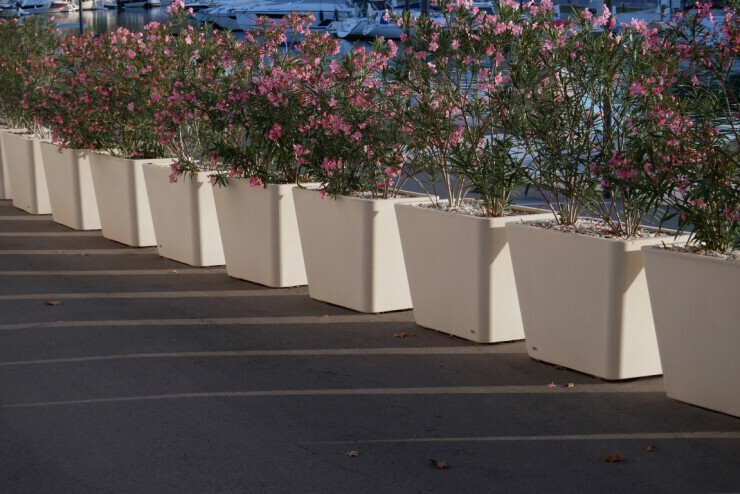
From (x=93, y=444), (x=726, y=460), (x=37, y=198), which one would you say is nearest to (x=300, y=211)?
(x=93, y=444)

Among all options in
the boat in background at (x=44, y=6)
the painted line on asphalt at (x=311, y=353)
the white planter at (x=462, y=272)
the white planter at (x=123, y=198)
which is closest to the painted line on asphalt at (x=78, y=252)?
the white planter at (x=123, y=198)

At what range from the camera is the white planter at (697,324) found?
498cm

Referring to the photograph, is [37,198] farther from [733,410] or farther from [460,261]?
[733,410]

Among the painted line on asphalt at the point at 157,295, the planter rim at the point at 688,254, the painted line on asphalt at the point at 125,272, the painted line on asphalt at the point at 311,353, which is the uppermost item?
the planter rim at the point at 688,254

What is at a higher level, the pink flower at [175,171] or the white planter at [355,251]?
the pink flower at [175,171]

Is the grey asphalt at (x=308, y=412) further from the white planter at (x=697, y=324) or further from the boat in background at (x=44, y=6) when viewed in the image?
the boat in background at (x=44, y=6)

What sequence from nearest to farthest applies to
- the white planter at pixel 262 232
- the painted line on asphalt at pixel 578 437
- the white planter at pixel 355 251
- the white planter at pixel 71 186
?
1. the painted line on asphalt at pixel 578 437
2. the white planter at pixel 355 251
3. the white planter at pixel 262 232
4. the white planter at pixel 71 186

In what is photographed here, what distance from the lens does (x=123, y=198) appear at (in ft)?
32.6

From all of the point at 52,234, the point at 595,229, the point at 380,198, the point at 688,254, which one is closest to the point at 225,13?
the point at 52,234

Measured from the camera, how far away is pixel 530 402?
17.8ft

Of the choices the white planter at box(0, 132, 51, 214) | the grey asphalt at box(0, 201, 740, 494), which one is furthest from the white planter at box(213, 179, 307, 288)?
the white planter at box(0, 132, 51, 214)

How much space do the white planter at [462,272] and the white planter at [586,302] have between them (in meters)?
0.21

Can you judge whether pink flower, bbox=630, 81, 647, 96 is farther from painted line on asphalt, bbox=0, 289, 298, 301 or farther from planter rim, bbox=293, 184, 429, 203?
painted line on asphalt, bbox=0, 289, 298, 301

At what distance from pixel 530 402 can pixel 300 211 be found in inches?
107
